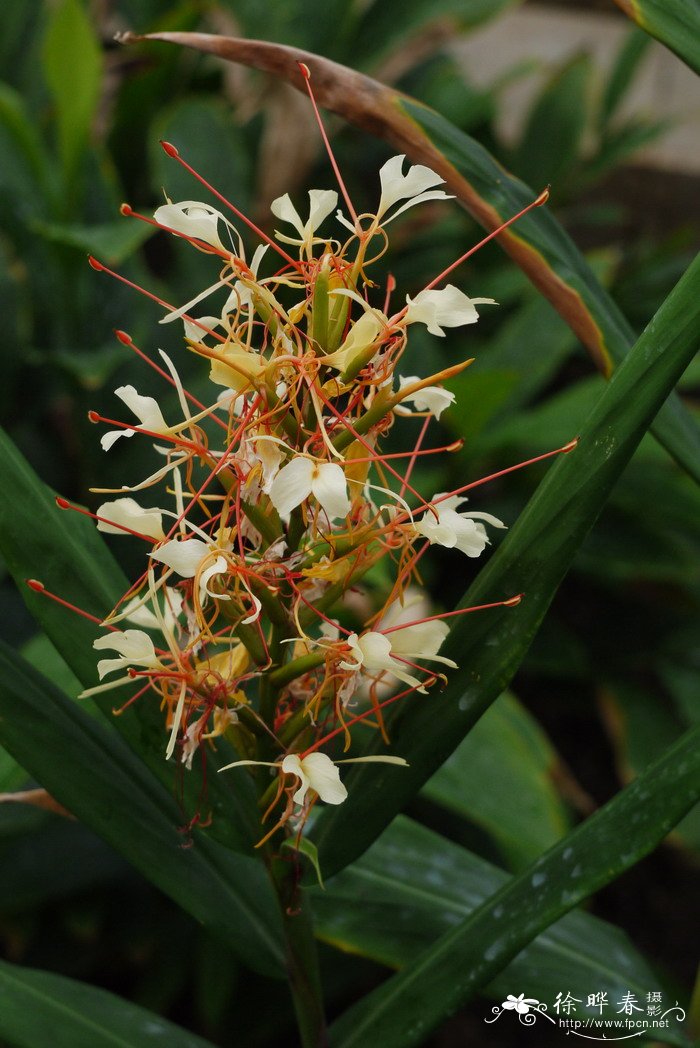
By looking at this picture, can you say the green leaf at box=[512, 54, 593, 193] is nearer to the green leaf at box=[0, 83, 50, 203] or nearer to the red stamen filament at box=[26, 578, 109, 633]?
the green leaf at box=[0, 83, 50, 203]

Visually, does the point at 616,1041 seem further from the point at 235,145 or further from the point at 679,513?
the point at 235,145

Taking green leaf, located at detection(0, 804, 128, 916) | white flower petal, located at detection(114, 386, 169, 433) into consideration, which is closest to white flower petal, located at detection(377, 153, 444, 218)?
white flower petal, located at detection(114, 386, 169, 433)

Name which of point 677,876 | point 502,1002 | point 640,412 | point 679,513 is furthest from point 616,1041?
point 677,876

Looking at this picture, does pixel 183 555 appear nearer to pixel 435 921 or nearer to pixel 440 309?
pixel 440 309

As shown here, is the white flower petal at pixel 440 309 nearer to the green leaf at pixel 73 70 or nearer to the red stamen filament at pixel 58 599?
the red stamen filament at pixel 58 599

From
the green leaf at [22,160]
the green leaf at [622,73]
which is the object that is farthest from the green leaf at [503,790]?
the green leaf at [622,73]
